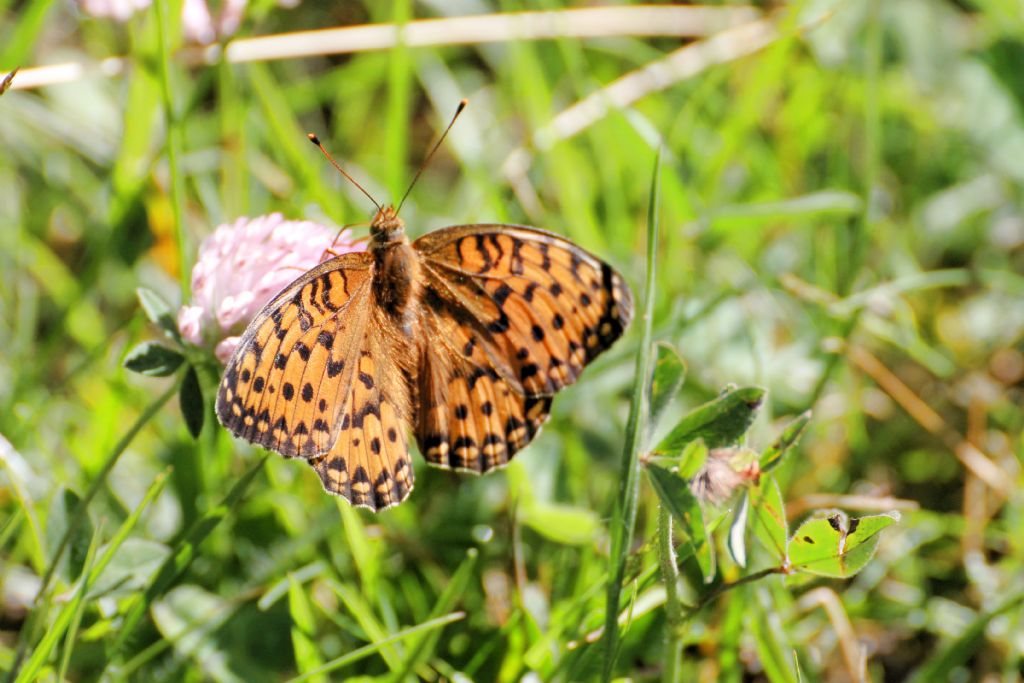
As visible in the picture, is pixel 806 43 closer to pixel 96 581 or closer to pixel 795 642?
pixel 795 642

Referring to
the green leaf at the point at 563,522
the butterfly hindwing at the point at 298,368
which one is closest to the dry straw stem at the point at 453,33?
the butterfly hindwing at the point at 298,368

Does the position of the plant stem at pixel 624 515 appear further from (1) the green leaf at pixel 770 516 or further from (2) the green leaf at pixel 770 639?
(2) the green leaf at pixel 770 639

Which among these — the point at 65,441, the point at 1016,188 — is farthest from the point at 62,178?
the point at 1016,188

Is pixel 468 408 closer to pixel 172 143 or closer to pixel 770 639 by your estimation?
pixel 770 639

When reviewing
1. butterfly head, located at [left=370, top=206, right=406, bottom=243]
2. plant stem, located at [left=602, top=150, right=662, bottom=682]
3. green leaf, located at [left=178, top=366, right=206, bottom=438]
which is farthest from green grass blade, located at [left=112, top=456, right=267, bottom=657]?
plant stem, located at [left=602, top=150, right=662, bottom=682]

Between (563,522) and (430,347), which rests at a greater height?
(430,347)

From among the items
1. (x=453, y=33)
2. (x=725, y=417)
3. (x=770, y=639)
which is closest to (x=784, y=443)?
(x=725, y=417)

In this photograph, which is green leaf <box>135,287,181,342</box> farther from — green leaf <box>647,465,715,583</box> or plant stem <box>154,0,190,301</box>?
green leaf <box>647,465,715,583</box>
